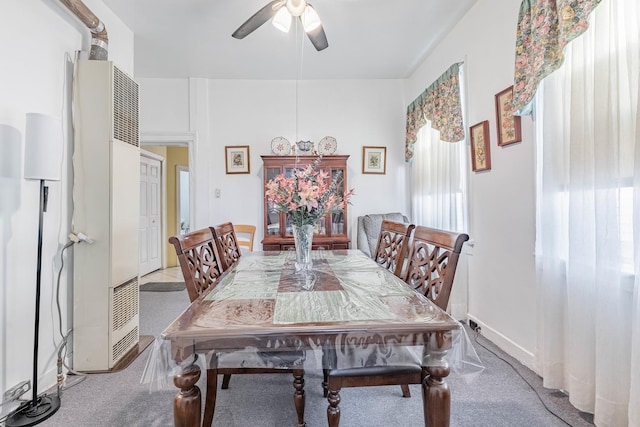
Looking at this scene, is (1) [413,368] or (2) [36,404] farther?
(2) [36,404]

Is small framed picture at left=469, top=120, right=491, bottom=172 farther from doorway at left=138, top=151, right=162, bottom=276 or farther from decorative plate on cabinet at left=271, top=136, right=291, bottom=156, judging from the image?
doorway at left=138, top=151, right=162, bottom=276

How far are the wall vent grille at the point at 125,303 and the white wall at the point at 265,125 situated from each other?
1666mm

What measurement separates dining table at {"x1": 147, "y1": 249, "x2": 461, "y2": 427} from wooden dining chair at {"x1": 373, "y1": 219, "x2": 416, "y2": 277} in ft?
1.74

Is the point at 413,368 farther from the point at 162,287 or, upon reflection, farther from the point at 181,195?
the point at 181,195

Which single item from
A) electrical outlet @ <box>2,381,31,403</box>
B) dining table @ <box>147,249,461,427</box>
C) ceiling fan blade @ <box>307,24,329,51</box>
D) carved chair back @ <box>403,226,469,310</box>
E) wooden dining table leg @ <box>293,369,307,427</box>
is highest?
ceiling fan blade @ <box>307,24,329,51</box>

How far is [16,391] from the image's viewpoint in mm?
1619

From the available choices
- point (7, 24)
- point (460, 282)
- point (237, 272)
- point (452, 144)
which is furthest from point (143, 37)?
point (460, 282)

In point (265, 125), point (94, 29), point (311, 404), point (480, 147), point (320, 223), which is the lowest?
point (311, 404)

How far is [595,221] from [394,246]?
0.99m

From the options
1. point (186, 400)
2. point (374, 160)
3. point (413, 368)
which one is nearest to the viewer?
point (186, 400)

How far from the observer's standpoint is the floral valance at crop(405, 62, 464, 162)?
276 cm

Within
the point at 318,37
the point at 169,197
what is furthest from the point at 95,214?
the point at 169,197

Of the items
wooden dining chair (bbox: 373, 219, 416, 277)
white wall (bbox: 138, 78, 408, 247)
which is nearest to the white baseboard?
wooden dining chair (bbox: 373, 219, 416, 277)

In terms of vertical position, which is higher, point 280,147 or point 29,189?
point 280,147
